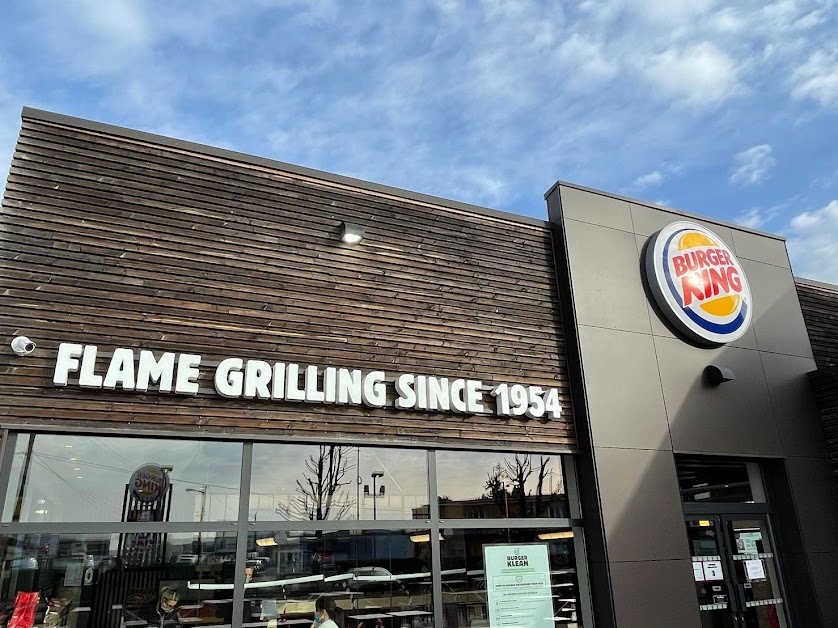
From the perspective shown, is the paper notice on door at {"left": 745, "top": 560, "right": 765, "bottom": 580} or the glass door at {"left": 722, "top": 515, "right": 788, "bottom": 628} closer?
the glass door at {"left": 722, "top": 515, "right": 788, "bottom": 628}

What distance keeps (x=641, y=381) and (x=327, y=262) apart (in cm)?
431

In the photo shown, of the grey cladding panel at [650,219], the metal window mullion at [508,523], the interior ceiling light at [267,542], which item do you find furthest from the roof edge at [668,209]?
the interior ceiling light at [267,542]

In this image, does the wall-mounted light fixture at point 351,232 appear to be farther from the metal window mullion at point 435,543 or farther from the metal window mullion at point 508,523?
the metal window mullion at point 508,523

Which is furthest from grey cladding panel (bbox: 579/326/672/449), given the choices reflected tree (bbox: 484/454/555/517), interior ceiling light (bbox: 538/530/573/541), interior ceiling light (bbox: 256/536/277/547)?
interior ceiling light (bbox: 256/536/277/547)

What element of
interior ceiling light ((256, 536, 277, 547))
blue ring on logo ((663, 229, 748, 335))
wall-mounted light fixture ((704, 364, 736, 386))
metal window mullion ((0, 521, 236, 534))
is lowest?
interior ceiling light ((256, 536, 277, 547))

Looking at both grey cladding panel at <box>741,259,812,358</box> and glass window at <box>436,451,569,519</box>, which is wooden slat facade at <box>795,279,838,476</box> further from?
glass window at <box>436,451,569,519</box>

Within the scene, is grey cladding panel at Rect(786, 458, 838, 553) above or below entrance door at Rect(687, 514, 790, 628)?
above

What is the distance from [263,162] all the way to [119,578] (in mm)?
4421

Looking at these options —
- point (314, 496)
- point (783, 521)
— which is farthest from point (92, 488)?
point (783, 521)

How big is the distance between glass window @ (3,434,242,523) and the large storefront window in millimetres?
12

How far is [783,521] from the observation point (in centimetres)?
823

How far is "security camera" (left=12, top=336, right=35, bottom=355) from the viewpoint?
5.19 m

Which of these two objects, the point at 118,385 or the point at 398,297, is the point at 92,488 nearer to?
the point at 118,385

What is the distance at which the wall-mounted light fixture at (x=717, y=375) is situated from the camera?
8148mm
